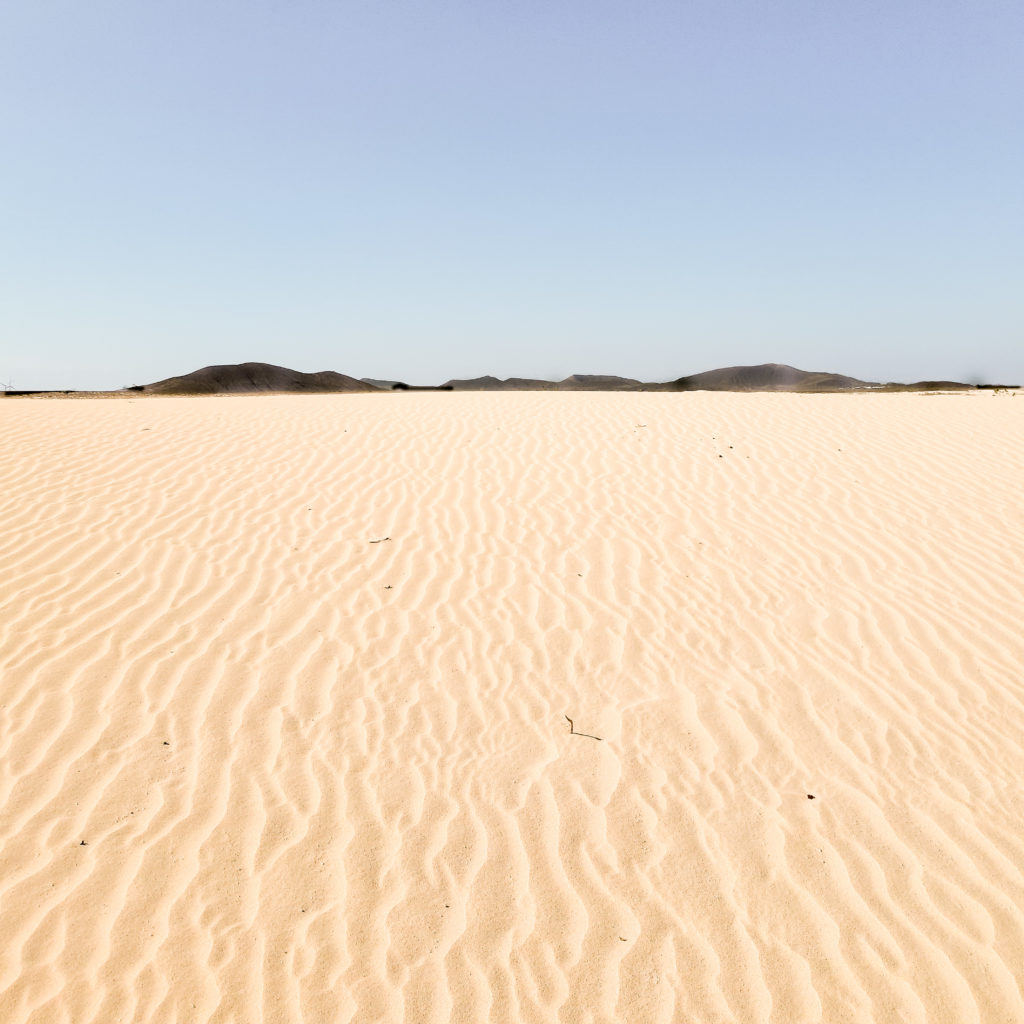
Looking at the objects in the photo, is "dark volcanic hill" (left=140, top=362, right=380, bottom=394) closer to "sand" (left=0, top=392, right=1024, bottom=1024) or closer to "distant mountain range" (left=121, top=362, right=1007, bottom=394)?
"distant mountain range" (left=121, top=362, right=1007, bottom=394)

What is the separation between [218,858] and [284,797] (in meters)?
0.41

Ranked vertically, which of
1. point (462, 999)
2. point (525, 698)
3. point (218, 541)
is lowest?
point (462, 999)

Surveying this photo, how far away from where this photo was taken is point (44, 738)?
3717 mm

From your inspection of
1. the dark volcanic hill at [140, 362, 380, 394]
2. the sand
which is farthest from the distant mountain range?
the sand

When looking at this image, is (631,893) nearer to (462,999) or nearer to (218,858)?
(462,999)

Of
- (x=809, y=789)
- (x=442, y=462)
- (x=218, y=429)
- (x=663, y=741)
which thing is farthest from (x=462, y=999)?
(x=218, y=429)

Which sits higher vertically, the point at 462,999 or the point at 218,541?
the point at 218,541

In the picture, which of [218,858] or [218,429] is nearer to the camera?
[218,858]

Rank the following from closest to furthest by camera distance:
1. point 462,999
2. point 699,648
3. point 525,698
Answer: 1. point 462,999
2. point 525,698
3. point 699,648

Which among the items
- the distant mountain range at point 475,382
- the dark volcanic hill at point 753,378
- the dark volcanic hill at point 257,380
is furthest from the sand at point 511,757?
the dark volcanic hill at point 753,378

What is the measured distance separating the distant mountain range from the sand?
39237mm

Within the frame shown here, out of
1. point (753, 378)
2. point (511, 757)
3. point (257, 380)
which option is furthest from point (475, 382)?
point (511, 757)

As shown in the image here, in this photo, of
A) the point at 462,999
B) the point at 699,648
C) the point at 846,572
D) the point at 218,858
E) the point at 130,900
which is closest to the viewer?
the point at 462,999

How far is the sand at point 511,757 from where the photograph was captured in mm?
2584
